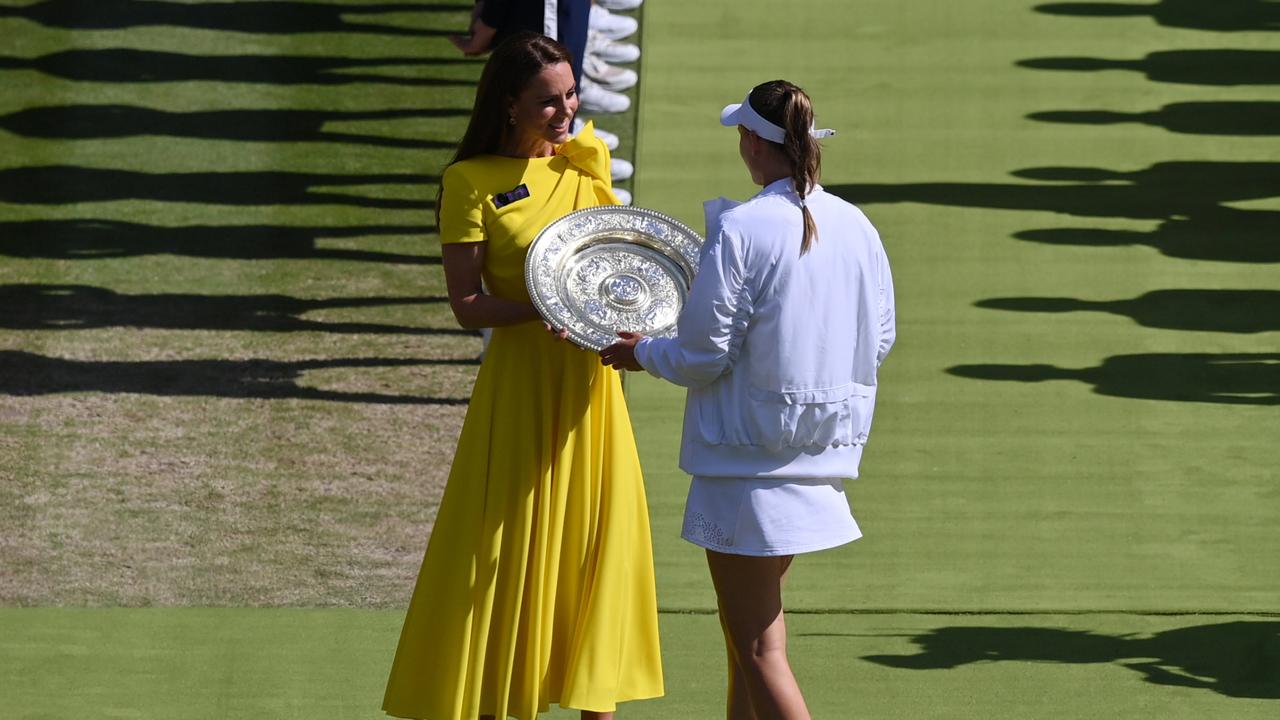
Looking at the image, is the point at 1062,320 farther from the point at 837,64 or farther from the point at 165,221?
the point at 165,221

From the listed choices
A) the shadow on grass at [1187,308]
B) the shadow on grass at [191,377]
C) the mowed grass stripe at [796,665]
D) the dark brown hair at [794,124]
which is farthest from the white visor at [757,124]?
the shadow on grass at [1187,308]

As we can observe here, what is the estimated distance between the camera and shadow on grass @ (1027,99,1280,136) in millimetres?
10383

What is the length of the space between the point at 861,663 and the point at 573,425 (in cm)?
171

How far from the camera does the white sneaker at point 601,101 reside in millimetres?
10484

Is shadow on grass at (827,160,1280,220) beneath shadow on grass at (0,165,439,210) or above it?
above

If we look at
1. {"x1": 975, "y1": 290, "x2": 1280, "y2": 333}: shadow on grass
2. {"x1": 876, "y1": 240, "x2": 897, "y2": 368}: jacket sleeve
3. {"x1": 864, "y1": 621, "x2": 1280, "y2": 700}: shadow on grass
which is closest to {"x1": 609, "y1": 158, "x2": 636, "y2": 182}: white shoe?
{"x1": 975, "y1": 290, "x2": 1280, "y2": 333}: shadow on grass

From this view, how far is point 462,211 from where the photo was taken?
174 inches

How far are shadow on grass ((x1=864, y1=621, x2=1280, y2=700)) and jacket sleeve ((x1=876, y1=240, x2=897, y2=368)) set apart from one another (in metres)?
1.72

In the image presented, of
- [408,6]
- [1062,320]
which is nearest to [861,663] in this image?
[1062,320]

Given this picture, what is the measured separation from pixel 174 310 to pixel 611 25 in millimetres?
3443

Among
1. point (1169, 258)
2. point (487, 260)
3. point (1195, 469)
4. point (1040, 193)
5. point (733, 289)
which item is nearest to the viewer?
point (733, 289)

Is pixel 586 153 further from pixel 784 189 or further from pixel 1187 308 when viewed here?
pixel 1187 308

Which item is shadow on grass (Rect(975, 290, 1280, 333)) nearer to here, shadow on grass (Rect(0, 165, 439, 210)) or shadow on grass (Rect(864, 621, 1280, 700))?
shadow on grass (Rect(864, 621, 1280, 700))

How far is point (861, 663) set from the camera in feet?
19.1
